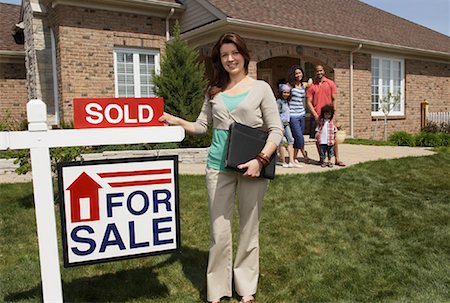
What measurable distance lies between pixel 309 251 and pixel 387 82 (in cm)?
1332

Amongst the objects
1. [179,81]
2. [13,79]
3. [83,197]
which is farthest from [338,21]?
[83,197]

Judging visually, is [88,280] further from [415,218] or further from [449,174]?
[449,174]

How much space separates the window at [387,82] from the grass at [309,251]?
9.53m

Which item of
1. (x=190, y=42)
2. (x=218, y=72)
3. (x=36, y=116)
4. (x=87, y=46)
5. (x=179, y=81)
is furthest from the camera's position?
(x=190, y=42)

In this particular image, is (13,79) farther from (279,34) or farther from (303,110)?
(303,110)

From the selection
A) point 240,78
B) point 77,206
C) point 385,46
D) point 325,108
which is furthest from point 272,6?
point 77,206

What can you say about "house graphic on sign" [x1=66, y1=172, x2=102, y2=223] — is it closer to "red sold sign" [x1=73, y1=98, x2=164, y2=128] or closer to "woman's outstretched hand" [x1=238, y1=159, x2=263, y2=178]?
"red sold sign" [x1=73, y1=98, x2=164, y2=128]

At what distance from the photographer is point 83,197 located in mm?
2508

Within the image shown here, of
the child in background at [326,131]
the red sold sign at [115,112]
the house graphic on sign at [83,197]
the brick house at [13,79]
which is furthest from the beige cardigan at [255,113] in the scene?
the brick house at [13,79]

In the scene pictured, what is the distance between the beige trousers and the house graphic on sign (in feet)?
2.66

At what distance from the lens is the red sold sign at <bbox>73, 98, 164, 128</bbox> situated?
244 centimetres

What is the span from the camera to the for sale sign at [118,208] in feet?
8.18

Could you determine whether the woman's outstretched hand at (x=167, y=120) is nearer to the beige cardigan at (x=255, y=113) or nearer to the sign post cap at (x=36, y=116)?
the beige cardigan at (x=255, y=113)

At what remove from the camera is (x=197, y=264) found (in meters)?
3.78
